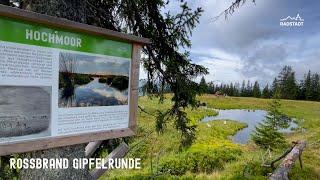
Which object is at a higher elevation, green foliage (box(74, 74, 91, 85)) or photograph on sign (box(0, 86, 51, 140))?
green foliage (box(74, 74, 91, 85))

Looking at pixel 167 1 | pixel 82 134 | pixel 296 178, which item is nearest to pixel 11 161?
pixel 82 134

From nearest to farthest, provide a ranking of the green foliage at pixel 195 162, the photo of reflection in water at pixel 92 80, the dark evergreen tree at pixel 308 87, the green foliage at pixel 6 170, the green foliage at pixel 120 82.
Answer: the photo of reflection in water at pixel 92 80 → the green foliage at pixel 120 82 → the green foliage at pixel 6 170 → the green foliage at pixel 195 162 → the dark evergreen tree at pixel 308 87

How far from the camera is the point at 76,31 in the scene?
4277 mm

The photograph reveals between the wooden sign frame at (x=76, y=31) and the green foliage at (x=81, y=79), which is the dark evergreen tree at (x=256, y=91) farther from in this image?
the green foliage at (x=81, y=79)

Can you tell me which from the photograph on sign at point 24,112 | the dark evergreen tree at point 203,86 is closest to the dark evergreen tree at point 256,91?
the dark evergreen tree at point 203,86

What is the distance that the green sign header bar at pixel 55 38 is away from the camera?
3644 mm

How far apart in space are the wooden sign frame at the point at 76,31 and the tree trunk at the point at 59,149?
36 centimetres

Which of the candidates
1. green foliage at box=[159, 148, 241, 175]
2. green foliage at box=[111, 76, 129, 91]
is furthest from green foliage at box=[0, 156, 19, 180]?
green foliage at box=[159, 148, 241, 175]

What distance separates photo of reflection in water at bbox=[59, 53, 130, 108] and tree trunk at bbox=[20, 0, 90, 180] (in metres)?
0.66

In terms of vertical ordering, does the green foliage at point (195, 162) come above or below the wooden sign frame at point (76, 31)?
below

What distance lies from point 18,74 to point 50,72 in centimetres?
37

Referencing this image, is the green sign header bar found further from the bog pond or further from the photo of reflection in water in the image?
the bog pond

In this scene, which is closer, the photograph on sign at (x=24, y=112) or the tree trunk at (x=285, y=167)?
the photograph on sign at (x=24, y=112)

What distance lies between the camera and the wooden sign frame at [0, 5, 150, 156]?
3.65 m
